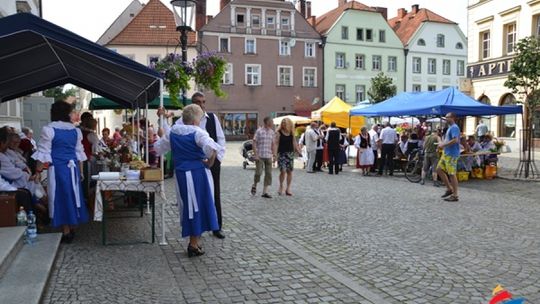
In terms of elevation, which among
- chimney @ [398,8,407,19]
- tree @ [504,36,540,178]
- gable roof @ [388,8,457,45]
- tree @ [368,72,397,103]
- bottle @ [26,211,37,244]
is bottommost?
bottle @ [26,211,37,244]

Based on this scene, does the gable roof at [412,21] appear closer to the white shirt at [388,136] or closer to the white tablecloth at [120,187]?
the white shirt at [388,136]

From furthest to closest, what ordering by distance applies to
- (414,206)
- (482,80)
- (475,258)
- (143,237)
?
1. (482,80)
2. (414,206)
3. (143,237)
4. (475,258)

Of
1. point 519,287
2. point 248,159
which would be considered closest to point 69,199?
point 519,287

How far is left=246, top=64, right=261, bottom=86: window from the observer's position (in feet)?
143

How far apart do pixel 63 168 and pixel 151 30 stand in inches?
1513

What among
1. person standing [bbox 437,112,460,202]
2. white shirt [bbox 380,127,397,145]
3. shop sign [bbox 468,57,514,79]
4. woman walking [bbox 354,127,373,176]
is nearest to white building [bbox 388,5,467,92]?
shop sign [bbox 468,57,514,79]

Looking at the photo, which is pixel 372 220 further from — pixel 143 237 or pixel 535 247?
pixel 143 237

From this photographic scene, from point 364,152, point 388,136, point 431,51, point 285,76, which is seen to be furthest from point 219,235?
point 431,51

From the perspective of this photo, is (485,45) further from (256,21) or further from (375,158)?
(256,21)

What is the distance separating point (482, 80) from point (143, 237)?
82.8ft

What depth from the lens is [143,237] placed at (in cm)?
686

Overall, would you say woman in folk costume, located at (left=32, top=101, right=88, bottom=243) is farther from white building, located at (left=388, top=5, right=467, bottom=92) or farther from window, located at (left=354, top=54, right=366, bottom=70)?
white building, located at (left=388, top=5, right=467, bottom=92)

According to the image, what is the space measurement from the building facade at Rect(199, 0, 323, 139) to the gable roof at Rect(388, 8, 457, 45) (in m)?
10.7

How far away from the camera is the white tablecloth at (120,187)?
6.17 meters
